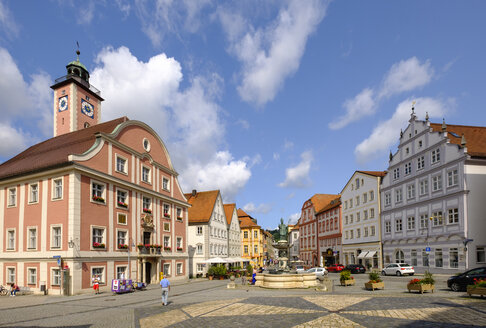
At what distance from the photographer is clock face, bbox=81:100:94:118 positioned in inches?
1893

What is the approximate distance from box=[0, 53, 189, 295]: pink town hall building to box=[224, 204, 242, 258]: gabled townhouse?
98.5 ft

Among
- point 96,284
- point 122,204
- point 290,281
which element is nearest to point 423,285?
point 290,281

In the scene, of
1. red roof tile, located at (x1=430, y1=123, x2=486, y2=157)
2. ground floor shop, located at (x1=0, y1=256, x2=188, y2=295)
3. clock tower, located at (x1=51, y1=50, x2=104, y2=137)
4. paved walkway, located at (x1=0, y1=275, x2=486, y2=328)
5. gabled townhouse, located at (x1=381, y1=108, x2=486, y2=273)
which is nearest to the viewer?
paved walkway, located at (x1=0, y1=275, x2=486, y2=328)

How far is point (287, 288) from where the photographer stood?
25500 millimetres

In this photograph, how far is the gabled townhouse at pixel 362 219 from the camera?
54.5m

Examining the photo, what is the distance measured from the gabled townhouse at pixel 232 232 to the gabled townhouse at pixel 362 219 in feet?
67.6

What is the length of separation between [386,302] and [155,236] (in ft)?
86.8

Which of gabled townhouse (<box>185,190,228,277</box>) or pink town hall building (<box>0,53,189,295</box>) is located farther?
gabled townhouse (<box>185,190,228,277</box>)

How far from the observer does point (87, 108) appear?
160 feet

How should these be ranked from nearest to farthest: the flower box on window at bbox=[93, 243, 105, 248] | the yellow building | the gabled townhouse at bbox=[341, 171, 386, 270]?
1. the flower box on window at bbox=[93, 243, 105, 248]
2. the gabled townhouse at bbox=[341, 171, 386, 270]
3. the yellow building

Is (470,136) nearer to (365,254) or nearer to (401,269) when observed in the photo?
(401,269)

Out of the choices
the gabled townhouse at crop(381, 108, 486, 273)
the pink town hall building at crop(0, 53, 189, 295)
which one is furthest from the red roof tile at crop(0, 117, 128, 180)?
the gabled townhouse at crop(381, 108, 486, 273)

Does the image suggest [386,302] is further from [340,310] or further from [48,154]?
[48,154]

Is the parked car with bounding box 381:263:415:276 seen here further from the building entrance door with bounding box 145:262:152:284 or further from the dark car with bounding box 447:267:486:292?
the building entrance door with bounding box 145:262:152:284
